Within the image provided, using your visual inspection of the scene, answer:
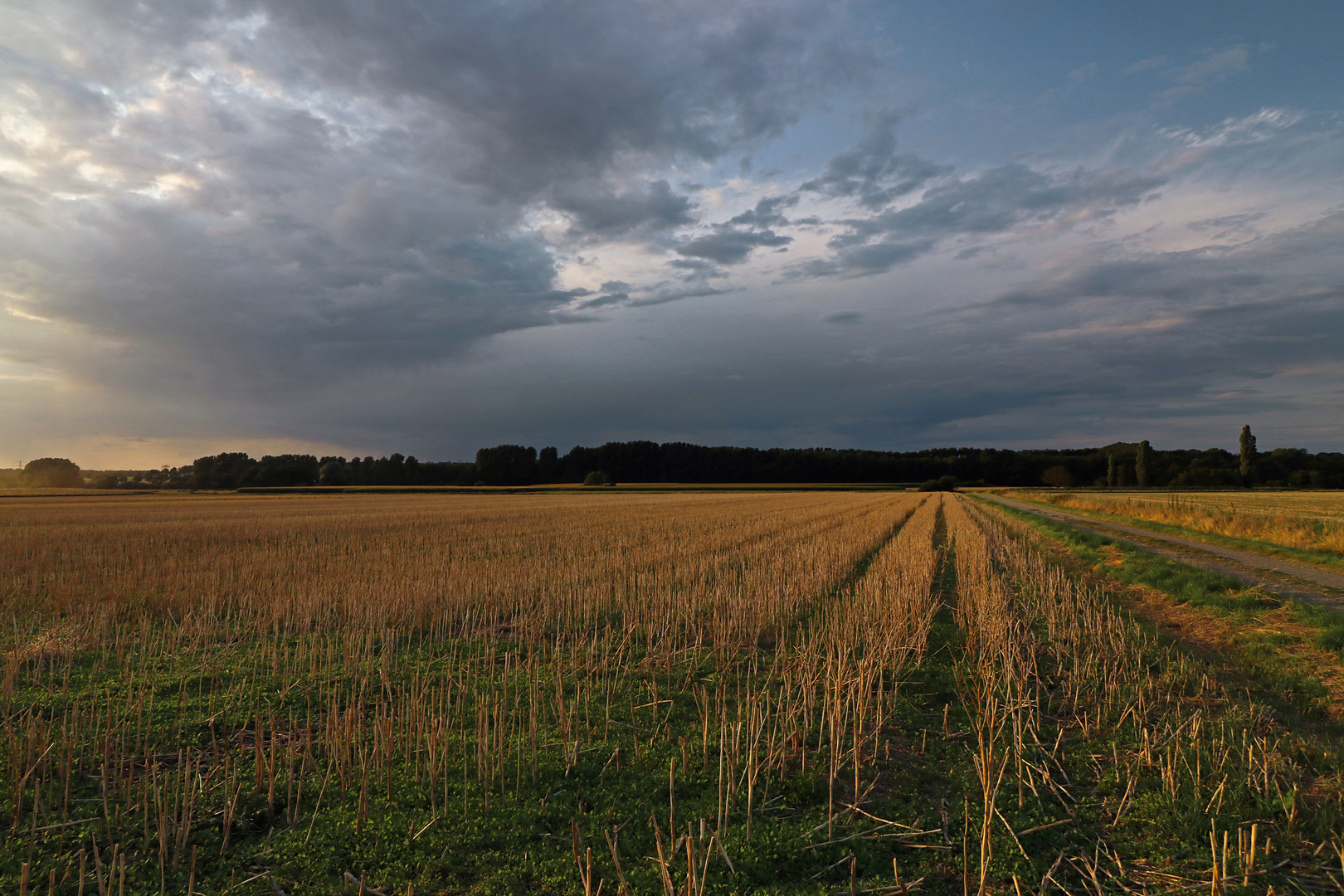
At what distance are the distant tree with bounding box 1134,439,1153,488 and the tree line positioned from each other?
295 mm

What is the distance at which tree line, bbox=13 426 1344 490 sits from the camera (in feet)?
389

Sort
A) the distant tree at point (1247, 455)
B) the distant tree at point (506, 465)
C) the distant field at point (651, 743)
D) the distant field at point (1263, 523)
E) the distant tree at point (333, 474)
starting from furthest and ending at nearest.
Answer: the distant tree at point (506, 465) < the distant tree at point (333, 474) < the distant tree at point (1247, 455) < the distant field at point (1263, 523) < the distant field at point (651, 743)

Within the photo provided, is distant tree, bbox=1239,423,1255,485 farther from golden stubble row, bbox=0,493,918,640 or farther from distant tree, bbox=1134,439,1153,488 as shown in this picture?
golden stubble row, bbox=0,493,918,640

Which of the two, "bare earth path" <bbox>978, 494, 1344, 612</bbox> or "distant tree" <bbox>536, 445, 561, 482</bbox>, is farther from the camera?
"distant tree" <bbox>536, 445, 561, 482</bbox>

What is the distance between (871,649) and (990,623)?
112 inches

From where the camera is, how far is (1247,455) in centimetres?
11406

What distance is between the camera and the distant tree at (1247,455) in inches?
4444

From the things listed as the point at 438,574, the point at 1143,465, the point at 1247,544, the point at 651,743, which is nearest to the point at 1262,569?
the point at 1247,544

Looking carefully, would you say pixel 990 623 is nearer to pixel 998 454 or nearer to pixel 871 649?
pixel 871 649

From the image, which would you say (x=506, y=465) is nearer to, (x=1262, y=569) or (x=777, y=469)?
(x=777, y=469)

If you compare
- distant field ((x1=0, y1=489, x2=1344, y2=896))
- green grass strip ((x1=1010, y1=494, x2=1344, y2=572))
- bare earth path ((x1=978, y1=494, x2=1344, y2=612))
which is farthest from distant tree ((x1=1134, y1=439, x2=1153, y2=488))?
distant field ((x1=0, y1=489, x2=1344, y2=896))

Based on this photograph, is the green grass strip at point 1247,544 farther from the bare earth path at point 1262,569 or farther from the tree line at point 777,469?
the tree line at point 777,469

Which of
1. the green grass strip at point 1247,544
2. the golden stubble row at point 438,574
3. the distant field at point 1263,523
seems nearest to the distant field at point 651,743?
the golden stubble row at point 438,574

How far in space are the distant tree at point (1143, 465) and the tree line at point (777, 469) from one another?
295 millimetres
